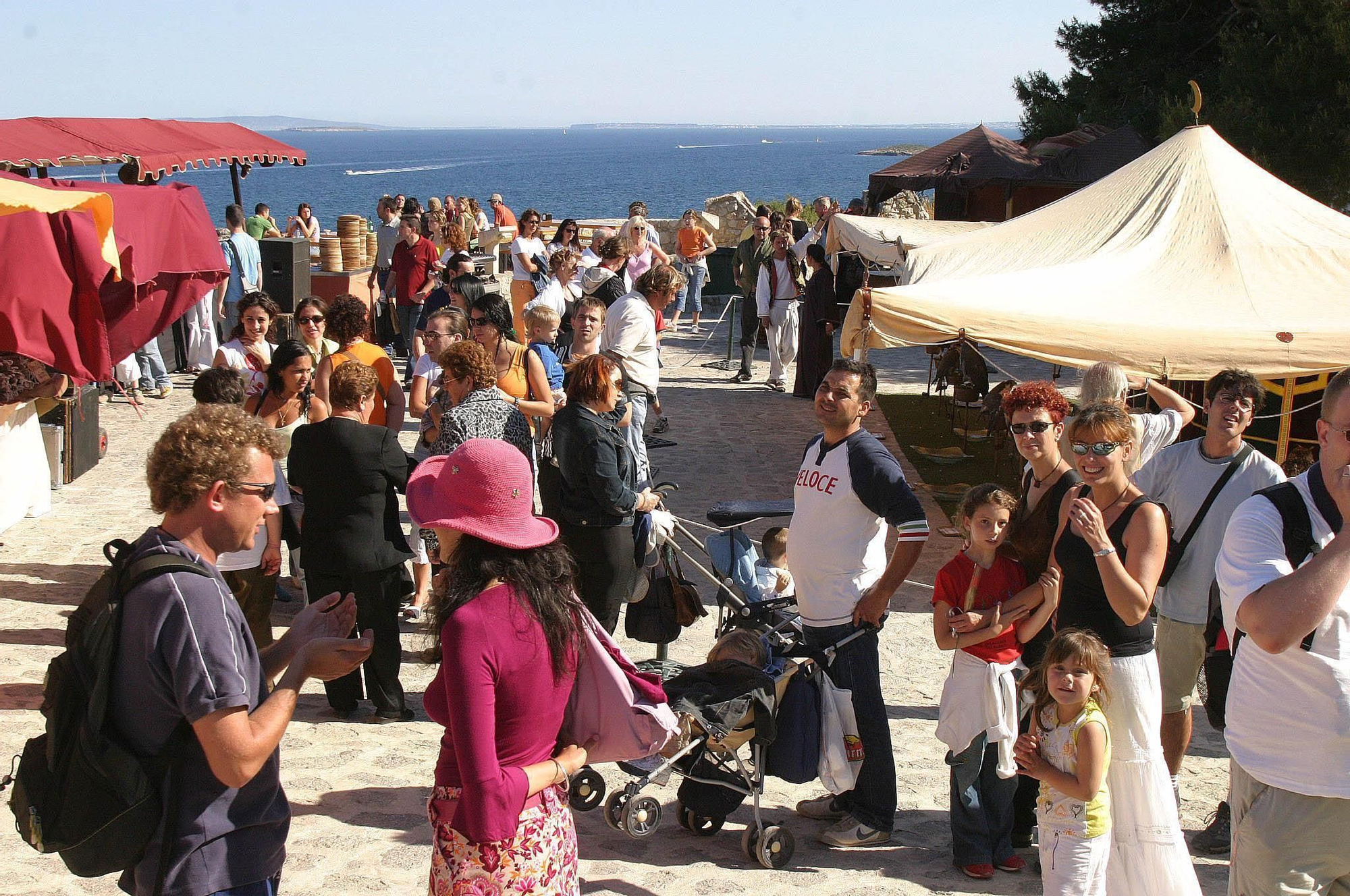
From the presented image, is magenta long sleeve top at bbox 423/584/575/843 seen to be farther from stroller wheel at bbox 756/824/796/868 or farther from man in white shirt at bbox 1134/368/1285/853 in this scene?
man in white shirt at bbox 1134/368/1285/853

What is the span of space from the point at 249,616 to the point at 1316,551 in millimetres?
4824

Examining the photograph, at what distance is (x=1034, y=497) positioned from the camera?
15.5ft

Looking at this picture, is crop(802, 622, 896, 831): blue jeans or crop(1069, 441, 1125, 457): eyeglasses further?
crop(802, 622, 896, 831): blue jeans

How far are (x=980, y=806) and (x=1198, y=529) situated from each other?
5.04 ft

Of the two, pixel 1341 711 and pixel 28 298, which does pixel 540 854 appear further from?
pixel 28 298

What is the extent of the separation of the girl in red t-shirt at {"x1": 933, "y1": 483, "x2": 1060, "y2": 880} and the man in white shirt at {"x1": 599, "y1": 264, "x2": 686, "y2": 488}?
4.61 m

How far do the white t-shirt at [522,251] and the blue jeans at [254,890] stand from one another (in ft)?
39.5

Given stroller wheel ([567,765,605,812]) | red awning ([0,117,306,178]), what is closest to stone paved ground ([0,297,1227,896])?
stroller wheel ([567,765,605,812])

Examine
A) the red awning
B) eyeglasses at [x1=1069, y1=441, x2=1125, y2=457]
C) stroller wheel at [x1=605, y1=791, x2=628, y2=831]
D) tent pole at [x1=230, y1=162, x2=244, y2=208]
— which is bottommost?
stroller wheel at [x1=605, y1=791, x2=628, y2=831]

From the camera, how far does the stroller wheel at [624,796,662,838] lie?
452 cm

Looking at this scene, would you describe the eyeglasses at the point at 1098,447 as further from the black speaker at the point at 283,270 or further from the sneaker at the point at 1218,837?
the black speaker at the point at 283,270

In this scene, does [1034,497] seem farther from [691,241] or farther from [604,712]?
[691,241]

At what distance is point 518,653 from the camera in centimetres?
271

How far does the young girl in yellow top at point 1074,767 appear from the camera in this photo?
381cm
